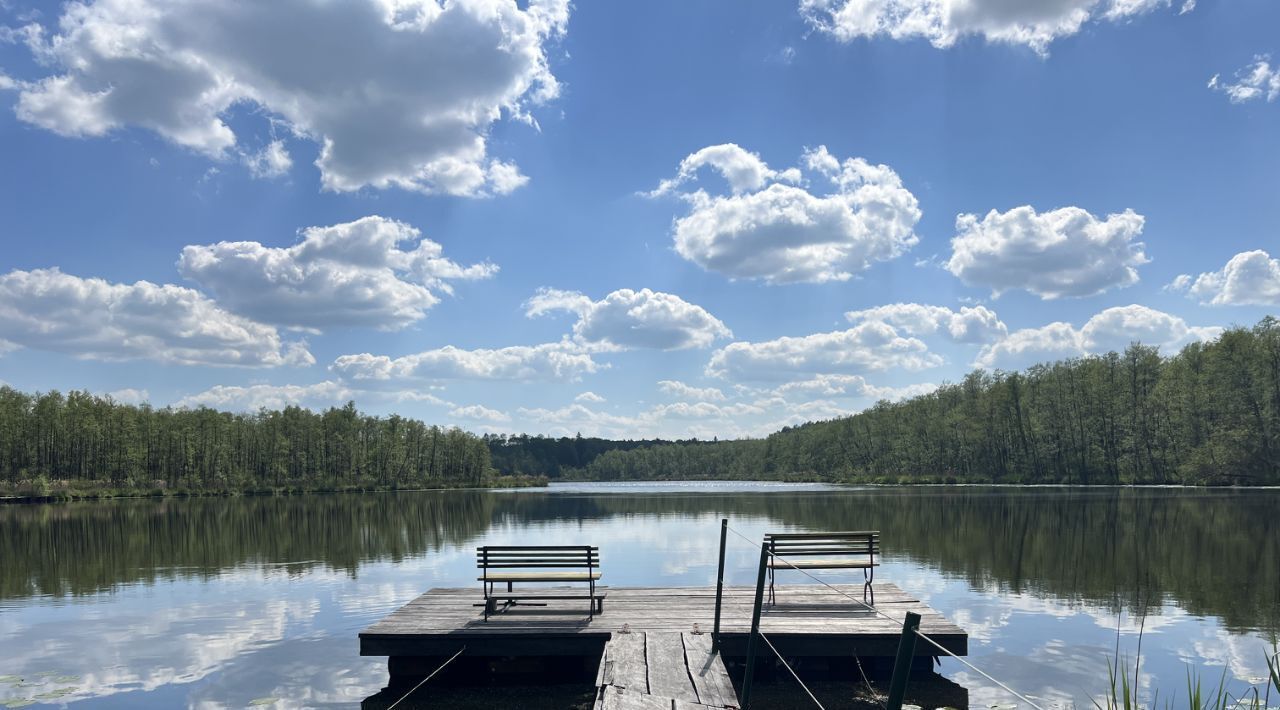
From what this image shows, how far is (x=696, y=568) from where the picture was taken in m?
25.6

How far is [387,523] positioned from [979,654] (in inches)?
1626

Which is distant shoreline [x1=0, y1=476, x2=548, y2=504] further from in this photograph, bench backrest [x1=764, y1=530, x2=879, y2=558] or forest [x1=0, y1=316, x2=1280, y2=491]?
bench backrest [x1=764, y1=530, x2=879, y2=558]

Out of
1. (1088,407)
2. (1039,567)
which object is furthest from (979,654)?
(1088,407)

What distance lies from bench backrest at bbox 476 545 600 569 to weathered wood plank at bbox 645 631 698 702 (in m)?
2.17

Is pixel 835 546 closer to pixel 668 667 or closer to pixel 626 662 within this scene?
pixel 668 667

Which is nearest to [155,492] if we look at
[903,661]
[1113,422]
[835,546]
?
[835,546]

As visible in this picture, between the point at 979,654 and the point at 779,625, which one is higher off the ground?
the point at 779,625

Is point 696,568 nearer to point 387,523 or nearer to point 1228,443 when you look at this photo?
point 387,523

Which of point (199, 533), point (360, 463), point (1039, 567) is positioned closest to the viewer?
point (1039, 567)

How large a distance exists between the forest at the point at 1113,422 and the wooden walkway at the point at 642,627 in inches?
3128

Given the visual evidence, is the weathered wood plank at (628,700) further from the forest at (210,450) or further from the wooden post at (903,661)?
the forest at (210,450)

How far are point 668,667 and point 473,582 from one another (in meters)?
13.9

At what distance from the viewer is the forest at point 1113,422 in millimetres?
76188

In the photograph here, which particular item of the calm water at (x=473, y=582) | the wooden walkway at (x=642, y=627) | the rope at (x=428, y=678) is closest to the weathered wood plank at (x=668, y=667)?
the wooden walkway at (x=642, y=627)
